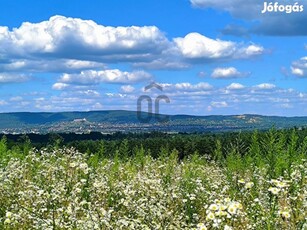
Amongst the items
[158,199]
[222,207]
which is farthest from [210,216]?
[158,199]

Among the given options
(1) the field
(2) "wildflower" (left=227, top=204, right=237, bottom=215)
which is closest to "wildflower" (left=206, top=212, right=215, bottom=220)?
(1) the field

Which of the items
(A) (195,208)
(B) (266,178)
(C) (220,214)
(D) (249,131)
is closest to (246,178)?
(B) (266,178)

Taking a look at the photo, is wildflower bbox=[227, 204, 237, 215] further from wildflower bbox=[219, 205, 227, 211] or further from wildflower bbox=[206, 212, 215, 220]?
wildflower bbox=[206, 212, 215, 220]

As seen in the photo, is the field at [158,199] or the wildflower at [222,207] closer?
the wildflower at [222,207]

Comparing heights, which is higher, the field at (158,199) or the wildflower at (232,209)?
the wildflower at (232,209)

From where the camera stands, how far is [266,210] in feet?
22.2

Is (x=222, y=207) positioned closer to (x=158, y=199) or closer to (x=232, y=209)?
(x=232, y=209)

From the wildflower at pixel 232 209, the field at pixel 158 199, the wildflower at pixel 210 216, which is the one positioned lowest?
the field at pixel 158 199

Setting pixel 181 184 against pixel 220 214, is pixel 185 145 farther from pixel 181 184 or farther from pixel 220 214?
pixel 220 214

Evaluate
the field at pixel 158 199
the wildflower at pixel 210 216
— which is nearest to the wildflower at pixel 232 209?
the field at pixel 158 199

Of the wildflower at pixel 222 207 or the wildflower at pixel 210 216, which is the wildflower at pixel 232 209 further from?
the wildflower at pixel 210 216

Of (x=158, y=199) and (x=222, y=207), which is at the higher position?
(x=222, y=207)

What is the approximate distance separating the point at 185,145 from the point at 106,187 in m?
49.0

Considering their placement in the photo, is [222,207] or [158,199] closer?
[222,207]
